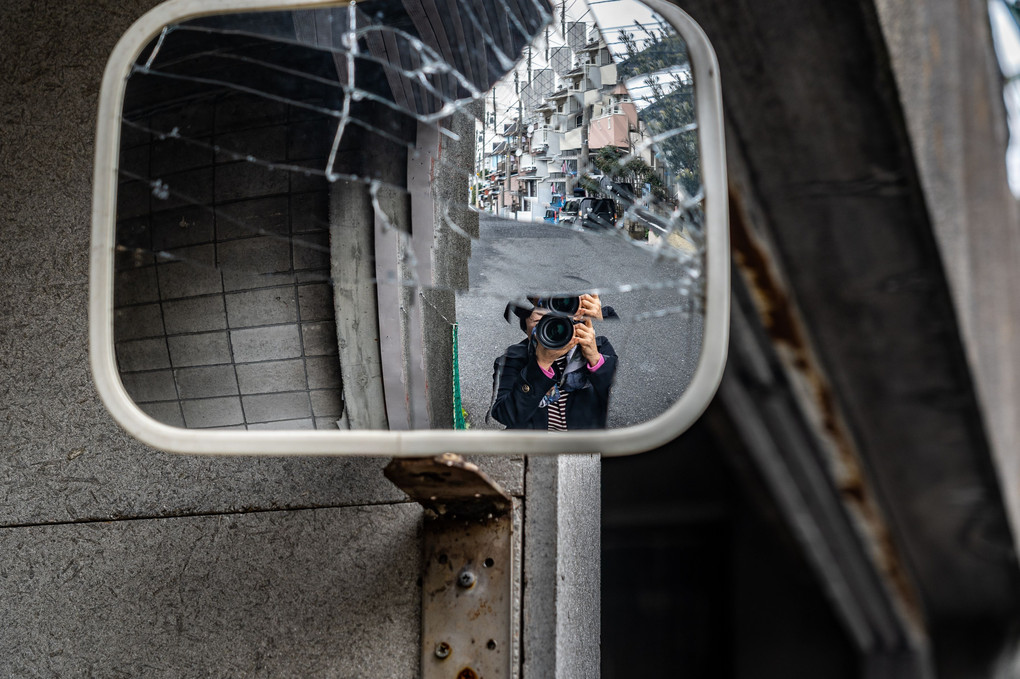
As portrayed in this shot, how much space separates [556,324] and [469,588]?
0.36 meters

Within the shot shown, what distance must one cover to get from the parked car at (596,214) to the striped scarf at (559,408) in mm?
152

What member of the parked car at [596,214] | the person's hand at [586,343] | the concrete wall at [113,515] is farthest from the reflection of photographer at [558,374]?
the concrete wall at [113,515]

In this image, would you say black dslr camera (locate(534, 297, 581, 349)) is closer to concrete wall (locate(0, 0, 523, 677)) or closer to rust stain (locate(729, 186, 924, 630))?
concrete wall (locate(0, 0, 523, 677))

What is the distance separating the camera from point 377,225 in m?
0.63

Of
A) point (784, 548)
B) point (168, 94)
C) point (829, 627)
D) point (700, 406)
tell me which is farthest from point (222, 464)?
point (829, 627)

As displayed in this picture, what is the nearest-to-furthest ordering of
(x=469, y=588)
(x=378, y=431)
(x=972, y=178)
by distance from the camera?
(x=378, y=431)
(x=469, y=588)
(x=972, y=178)

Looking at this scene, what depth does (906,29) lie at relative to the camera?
1.32 meters

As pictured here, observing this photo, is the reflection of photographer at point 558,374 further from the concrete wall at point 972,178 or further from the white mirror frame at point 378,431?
the concrete wall at point 972,178

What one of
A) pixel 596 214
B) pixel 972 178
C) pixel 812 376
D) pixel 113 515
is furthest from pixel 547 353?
pixel 972 178

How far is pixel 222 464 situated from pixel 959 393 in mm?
1752

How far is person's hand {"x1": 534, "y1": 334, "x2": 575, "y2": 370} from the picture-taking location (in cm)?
61

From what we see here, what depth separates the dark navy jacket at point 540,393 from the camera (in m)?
0.60

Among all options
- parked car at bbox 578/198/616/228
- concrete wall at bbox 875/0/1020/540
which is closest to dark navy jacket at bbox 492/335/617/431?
parked car at bbox 578/198/616/228

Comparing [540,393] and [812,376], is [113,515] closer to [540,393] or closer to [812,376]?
[540,393]
